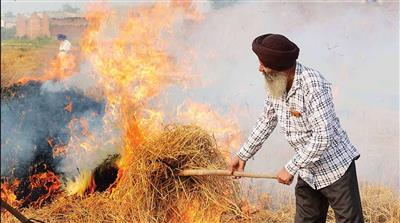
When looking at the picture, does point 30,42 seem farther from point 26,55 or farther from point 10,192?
point 10,192

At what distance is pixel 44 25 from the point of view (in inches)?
523

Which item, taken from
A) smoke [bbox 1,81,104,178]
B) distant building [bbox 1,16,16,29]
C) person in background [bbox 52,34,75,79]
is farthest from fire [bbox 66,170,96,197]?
distant building [bbox 1,16,16,29]

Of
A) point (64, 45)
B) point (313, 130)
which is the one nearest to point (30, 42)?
point (64, 45)

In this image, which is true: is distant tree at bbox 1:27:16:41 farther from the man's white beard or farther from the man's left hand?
the man's left hand

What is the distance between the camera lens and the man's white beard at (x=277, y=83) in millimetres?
3861

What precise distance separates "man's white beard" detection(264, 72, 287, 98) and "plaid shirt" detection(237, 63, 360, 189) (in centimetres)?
A: 6

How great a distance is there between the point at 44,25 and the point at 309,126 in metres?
10.9

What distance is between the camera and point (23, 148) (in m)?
7.12

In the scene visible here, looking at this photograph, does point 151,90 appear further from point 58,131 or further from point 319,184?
point 319,184

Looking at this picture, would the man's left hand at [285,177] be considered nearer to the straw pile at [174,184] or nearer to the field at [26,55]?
the straw pile at [174,184]

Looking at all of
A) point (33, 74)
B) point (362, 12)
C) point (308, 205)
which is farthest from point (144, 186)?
point (33, 74)

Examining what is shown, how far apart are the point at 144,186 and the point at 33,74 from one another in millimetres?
7530

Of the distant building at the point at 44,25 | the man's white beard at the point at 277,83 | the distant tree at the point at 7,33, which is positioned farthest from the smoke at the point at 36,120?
the distant tree at the point at 7,33

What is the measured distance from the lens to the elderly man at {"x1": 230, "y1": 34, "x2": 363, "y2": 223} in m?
3.72
